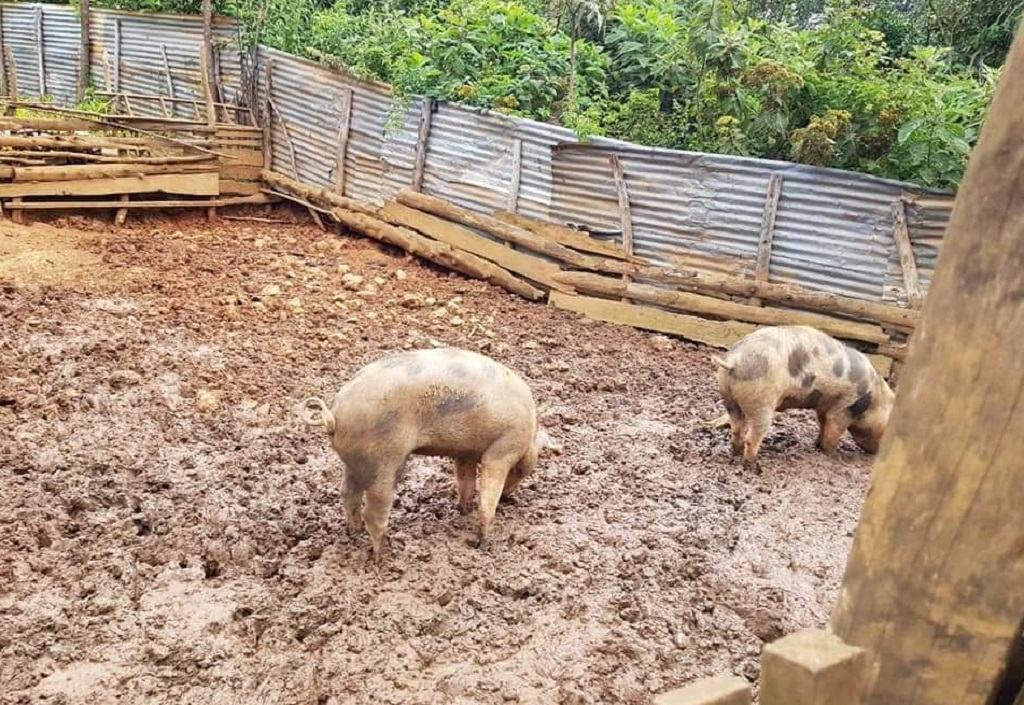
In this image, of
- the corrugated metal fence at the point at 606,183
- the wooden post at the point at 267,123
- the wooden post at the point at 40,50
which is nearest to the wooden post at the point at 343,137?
the corrugated metal fence at the point at 606,183

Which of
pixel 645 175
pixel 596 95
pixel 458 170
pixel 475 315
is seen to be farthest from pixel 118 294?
pixel 596 95

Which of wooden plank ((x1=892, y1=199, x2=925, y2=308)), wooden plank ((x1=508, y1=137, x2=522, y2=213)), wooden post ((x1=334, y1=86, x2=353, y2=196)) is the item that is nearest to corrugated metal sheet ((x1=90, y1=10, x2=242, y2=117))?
wooden post ((x1=334, y1=86, x2=353, y2=196))

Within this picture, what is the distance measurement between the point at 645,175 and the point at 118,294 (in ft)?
17.8

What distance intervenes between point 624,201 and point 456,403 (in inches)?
216

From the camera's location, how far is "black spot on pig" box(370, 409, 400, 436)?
4184 mm

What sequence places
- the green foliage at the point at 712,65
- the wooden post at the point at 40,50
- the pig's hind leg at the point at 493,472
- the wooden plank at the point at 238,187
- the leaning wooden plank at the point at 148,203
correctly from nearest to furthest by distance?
1. the pig's hind leg at the point at 493,472
2. the green foliage at the point at 712,65
3. the leaning wooden plank at the point at 148,203
4. the wooden plank at the point at 238,187
5. the wooden post at the point at 40,50

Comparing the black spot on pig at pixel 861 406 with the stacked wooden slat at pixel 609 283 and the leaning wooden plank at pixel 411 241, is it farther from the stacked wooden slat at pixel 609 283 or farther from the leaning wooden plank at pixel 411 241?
the leaning wooden plank at pixel 411 241

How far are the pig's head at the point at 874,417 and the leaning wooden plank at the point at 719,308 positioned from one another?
5.75ft

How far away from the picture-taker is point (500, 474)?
4660mm

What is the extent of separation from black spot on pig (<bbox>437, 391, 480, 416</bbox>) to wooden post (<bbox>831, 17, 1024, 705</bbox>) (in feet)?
9.87

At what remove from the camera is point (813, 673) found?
138 centimetres

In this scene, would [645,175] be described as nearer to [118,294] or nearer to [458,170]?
[458,170]

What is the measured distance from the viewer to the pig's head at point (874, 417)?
6078 millimetres

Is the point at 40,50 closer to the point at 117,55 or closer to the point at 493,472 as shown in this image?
the point at 117,55
